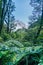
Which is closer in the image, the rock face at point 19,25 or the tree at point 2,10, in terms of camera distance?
the tree at point 2,10

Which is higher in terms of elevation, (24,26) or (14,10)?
(14,10)

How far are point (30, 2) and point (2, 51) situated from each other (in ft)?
23.4

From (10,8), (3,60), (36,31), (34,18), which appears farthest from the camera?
(10,8)

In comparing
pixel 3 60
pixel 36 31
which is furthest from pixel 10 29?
pixel 3 60

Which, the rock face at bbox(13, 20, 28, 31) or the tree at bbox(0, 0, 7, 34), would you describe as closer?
the tree at bbox(0, 0, 7, 34)

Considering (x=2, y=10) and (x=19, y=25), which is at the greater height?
(x=2, y=10)

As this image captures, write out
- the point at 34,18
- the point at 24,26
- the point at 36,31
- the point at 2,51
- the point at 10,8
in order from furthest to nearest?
the point at 24,26, the point at 10,8, the point at 34,18, the point at 36,31, the point at 2,51

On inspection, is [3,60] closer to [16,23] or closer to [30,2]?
[30,2]

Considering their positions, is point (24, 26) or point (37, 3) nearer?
point (37, 3)

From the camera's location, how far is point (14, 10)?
34.9 feet

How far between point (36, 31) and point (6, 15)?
2.46 metres

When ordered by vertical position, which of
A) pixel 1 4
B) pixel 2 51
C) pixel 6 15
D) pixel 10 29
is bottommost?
pixel 10 29

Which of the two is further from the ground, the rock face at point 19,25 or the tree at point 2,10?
the tree at point 2,10

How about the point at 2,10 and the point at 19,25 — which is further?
the point at 19,25
